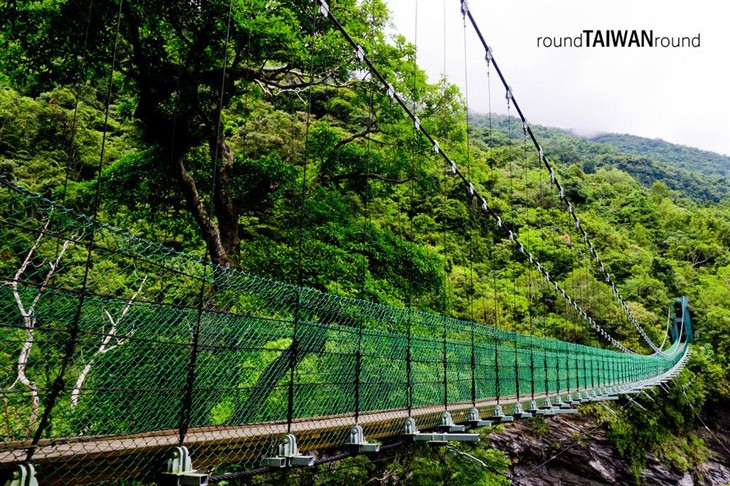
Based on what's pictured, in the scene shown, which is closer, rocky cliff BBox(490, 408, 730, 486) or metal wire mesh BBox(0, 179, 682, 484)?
metal wire mesh BBox(0, 179, 682, 484)

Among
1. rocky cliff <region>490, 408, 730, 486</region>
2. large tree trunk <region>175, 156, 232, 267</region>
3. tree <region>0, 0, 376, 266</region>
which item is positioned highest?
tree <region>0, 0, 376, 266</region>

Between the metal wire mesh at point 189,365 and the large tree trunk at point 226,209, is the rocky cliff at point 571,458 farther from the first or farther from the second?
the large tree trunk at point 226,209

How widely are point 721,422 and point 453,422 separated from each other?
45.9 feet

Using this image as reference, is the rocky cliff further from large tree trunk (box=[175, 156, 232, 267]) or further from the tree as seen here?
the tree

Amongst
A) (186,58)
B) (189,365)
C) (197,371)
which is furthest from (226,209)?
(189,365)

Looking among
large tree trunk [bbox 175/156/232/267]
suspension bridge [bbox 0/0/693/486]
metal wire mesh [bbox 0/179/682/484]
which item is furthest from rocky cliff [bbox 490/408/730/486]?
large tree trunk [bbox 175/156/232/267]

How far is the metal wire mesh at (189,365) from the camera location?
1479 millimetres

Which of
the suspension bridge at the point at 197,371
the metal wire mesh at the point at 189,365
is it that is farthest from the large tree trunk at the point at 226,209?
the metal wire mesh at the point at 189,365

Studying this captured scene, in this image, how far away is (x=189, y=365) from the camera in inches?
68.2

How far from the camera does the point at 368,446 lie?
2371mm

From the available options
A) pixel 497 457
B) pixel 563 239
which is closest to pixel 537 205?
pixel 563 239

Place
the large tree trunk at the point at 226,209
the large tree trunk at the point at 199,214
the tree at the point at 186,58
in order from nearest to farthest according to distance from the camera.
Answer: the tree at the point at 186,58 → the large tree trunk at the point at 199,214 → the large tree trunk at the point at 226,209

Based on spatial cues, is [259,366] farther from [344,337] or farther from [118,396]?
[118,396]

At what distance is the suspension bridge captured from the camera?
4.84 ft
